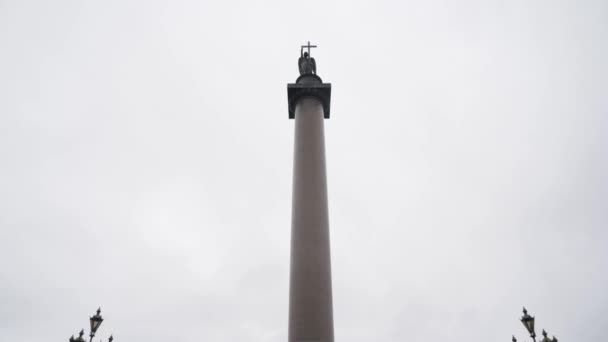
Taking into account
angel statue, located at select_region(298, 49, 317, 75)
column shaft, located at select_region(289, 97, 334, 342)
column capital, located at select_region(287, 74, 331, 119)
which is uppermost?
angel statue, located at select_region(298, 49, 317, 75)

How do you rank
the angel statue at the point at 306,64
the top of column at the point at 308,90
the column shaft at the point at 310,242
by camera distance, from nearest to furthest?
1. the column shaft at the point at 310,242
2. the top of column at the point at 308,90
3. the angel statue at the point at 306,64

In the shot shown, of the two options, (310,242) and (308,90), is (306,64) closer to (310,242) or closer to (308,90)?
(308,90)

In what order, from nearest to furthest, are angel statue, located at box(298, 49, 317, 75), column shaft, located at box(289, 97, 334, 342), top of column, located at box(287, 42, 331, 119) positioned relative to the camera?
column shaft, located at box(289, 97, 334, 342) < top of column, located at box(287, 42, 331, 119) < angel statue, located at box(298, 49, 317, 75)

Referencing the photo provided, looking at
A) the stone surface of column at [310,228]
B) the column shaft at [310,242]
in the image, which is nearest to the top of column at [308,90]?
the stone surface of column at [310,228]

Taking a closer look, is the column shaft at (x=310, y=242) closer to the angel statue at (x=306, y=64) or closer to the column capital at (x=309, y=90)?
the column capital at (x=309, y=90)

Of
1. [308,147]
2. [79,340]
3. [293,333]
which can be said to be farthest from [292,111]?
[79,340]

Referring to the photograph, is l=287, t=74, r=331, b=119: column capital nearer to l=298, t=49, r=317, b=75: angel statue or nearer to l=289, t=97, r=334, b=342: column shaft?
l=289, t=97, r=334, b=342: column shaft

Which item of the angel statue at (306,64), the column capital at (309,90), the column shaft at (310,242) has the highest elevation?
the angel statue at (306,64)

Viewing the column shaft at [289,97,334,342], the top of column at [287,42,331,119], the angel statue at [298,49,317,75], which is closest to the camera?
the column shaft at [289,97,334,342]

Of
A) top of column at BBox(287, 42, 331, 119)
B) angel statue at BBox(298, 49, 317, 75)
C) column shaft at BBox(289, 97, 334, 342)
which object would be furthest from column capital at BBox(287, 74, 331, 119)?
angel statue at BBox(298, 49, 317, 75)

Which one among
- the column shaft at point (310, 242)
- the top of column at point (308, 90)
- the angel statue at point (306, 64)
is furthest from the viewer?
the angel statue at point (306, 64)

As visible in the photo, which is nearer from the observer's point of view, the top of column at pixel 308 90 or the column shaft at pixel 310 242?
the column shaft at pixel 310 242

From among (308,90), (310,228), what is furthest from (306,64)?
(310,228)

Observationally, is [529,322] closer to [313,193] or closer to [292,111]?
[313,193]
